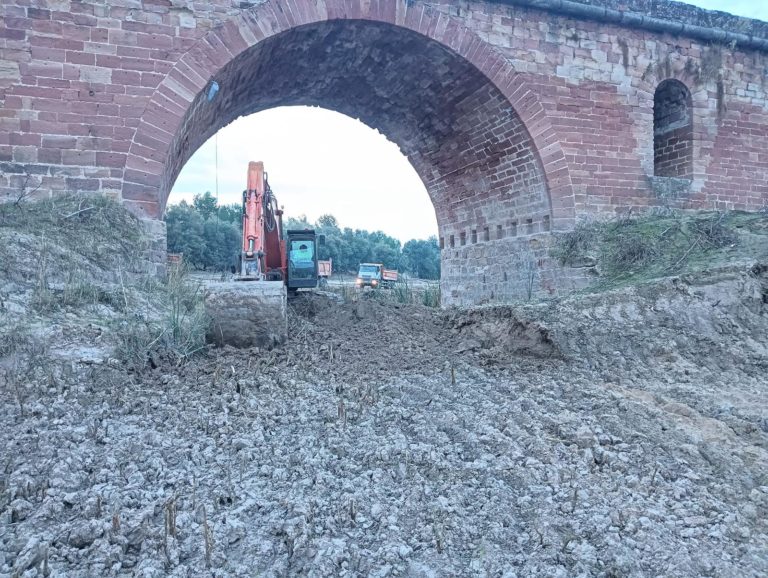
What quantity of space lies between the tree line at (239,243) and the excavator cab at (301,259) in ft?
27.0

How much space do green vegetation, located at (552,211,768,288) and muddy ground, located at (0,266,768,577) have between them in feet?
7.23

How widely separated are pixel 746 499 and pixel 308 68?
837 cm

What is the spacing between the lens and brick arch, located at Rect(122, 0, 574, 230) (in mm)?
7207

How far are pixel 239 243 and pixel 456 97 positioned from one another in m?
23.1

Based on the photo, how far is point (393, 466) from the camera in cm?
316

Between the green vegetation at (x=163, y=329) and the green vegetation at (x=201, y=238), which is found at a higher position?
the green vegetation at (x=201, y=238)

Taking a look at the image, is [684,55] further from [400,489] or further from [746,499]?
[400,489]

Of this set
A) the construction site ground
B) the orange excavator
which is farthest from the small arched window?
the orange excavator

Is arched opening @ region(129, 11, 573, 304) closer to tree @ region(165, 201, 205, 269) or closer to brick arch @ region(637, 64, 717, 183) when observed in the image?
brick arch @ region(637, 64, 717, 183)

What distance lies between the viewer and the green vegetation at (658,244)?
7.49 meters

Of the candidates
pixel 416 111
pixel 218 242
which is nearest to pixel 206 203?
pixel 218 242

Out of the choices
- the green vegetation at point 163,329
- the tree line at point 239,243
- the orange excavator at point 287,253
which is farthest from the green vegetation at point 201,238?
the green vegetation at point 163,329

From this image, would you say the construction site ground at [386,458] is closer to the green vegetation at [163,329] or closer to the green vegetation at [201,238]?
the green vegetation at [163,329]

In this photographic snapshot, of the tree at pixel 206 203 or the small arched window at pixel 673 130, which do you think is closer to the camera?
the small arched window at pixel 673 130
